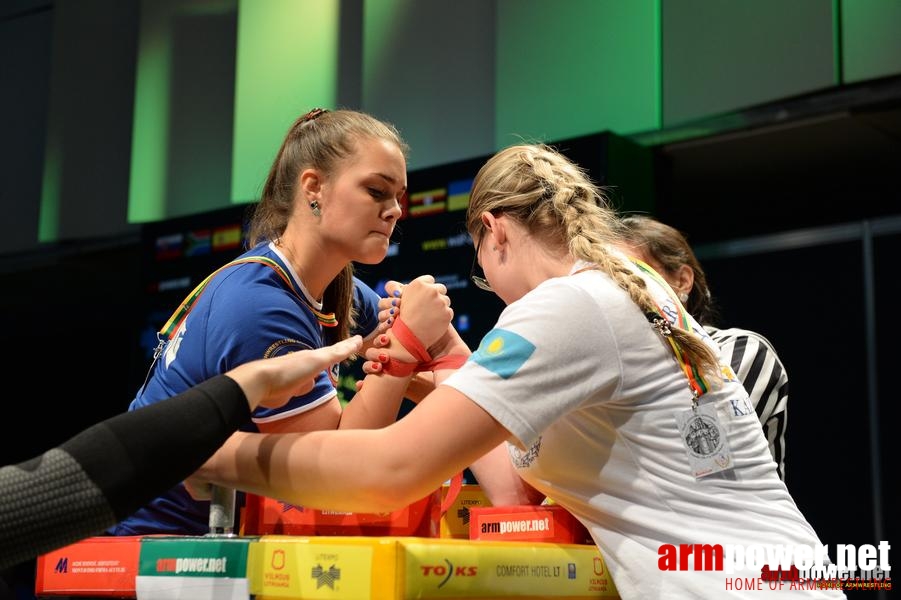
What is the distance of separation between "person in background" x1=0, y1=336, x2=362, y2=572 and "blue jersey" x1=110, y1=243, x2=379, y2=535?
453mm

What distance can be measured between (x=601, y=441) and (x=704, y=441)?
13 cm

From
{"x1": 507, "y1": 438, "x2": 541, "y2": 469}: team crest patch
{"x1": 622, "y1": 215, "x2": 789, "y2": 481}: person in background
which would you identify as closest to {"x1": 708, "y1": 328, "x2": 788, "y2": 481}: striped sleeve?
{"x1": 622, "y1": 215, "x2": 789, "y2": 481}: person in background

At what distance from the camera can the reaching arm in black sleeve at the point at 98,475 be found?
0.91 metres

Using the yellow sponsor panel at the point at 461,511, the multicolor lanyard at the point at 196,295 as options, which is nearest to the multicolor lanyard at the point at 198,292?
the multicolor lanyard at the point at 196,295

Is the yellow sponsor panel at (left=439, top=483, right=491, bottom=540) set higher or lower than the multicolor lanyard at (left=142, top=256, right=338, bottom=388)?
lower

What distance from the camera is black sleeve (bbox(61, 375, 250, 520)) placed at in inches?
36.9

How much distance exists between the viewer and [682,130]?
12.6 ft

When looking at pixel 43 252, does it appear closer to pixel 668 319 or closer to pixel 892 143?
Result: pixel 892 143

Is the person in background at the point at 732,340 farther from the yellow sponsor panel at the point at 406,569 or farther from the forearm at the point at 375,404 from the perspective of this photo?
the yellow sponsor panel at the point at 406,569

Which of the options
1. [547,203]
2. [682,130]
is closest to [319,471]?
[547,203]

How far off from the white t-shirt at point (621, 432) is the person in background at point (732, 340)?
2.01 feet

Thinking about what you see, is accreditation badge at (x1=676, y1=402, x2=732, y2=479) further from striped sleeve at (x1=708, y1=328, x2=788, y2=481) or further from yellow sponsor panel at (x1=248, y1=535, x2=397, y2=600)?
striped sleeve at (x1=708, y1=328, x2=788, y2=481)

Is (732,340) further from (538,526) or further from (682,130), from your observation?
(682,130)

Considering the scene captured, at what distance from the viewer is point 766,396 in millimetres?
2010
